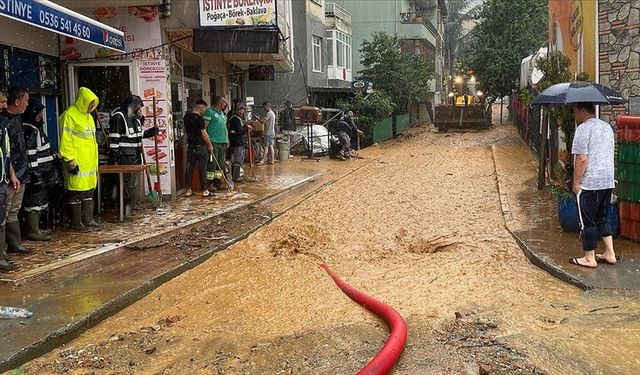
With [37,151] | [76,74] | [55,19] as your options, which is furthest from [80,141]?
[76,74]

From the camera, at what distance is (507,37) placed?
30.4 meters

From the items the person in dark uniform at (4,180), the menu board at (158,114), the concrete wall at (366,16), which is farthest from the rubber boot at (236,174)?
the concrete wall at (366,16)

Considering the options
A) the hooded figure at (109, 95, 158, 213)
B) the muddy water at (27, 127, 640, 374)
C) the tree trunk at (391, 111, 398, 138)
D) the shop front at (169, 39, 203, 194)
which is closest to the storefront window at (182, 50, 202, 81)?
the shop front at (169, 39, 203, 194)

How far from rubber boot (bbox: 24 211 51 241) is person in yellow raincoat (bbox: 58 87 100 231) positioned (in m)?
0.62

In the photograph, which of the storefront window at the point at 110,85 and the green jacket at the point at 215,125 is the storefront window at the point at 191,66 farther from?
the storefront window at the point at 110,85

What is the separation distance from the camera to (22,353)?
4.43 metres

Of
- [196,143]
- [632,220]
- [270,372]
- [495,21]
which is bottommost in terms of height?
[270,372]

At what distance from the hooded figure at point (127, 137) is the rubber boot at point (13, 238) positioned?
250 centimetres

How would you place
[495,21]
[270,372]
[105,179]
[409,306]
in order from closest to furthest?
[270,372] < [409,306] < [105,179] < [495,21]

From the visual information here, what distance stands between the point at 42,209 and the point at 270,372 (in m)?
4.78

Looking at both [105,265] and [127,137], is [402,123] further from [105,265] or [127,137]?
[105,265]

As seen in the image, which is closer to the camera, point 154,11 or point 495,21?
point 154,11

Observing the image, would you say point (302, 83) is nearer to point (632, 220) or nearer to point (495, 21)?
point (495, 21)

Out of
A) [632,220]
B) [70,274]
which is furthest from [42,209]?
[632,220]
